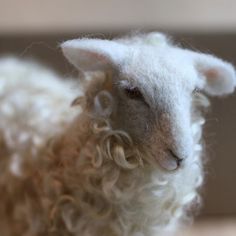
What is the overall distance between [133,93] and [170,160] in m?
0.07

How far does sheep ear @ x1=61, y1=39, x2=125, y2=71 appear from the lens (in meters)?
0.57

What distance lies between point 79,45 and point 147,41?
0.08m

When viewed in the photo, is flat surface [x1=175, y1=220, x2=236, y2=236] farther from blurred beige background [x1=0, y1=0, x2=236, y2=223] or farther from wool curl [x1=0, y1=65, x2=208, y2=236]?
wool curl [x1=0, y1=65, x2=208, y2=236]

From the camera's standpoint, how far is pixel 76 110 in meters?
0.71

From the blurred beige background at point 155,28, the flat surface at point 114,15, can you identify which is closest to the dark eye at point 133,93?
the blurred beige background at point 155,28

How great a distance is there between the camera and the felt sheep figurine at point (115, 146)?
563mm

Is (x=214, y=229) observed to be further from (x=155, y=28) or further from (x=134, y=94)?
(x=134, y=94)

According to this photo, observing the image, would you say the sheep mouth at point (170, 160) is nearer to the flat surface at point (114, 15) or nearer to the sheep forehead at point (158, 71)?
the sheep forehead at point (158, 71)

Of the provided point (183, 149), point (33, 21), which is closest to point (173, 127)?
point (183, 149)

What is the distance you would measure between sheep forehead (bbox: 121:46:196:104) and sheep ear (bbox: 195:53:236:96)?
0.02 m

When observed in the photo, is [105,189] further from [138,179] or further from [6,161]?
[6,161]

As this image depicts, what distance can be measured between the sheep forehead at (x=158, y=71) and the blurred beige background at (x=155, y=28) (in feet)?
0.77

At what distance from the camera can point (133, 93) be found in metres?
0.57

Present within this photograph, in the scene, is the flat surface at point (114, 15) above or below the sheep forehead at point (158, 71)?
above
